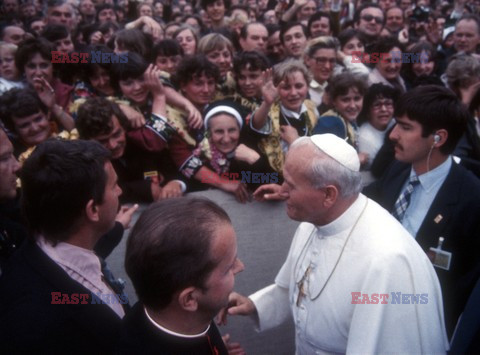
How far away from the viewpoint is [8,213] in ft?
7.30

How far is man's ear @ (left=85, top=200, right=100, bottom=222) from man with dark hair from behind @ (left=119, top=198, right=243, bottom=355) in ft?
1.57

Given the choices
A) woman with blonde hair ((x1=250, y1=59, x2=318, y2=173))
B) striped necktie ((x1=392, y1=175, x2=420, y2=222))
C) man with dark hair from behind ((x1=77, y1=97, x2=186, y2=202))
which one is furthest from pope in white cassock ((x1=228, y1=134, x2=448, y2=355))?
woman with blonde hair ((x1=250, y1=59, x2=318, y2=173))

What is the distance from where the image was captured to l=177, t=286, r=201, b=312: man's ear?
1.27 metres

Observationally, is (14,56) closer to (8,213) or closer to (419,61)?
(8,213)

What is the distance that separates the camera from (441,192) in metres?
2.51

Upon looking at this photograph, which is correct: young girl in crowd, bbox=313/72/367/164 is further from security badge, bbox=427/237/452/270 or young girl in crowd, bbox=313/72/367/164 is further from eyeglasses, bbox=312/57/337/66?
security badge, bbox=427/237/452/270

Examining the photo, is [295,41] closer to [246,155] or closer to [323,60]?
[323,60]

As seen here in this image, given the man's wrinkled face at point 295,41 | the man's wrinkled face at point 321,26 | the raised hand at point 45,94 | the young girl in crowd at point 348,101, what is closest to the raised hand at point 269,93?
the young girl in crowd at point 348,101

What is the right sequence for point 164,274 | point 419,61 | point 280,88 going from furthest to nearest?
point 419,61, point 280,88, point 164,274

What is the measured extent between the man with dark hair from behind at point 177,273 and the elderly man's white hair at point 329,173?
2.41 ft

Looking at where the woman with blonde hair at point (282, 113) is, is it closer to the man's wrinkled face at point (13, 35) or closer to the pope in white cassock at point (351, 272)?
the pope in white cassock at point (351, 272)

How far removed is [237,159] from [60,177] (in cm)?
155

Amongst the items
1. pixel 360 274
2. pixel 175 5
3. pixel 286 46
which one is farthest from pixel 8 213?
pixel 175 5

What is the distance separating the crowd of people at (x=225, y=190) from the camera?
1.37 metres
